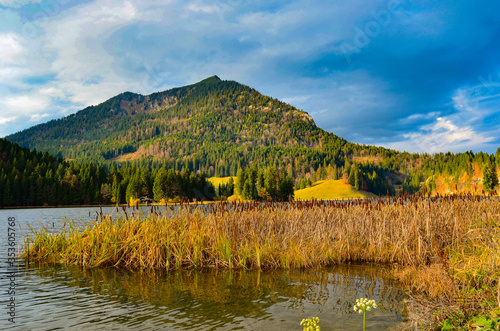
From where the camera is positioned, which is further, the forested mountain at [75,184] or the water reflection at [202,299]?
the forested mountain at [75,184]

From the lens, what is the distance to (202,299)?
9.12m

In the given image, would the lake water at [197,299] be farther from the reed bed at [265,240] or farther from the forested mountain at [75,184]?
the forested mountain at [75,184]

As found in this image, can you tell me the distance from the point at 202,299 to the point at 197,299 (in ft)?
0.49

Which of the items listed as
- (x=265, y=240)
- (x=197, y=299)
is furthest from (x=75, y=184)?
(x=197, y=299)

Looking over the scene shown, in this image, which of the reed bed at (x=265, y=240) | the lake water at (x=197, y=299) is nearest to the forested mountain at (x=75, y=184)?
the reed bed at (x=265, y=240)

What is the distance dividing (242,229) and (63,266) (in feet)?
27.2

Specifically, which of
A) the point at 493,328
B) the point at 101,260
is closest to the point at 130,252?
the point at 101,260

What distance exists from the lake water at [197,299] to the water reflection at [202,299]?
24 millimetres

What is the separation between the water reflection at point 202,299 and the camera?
735 cm

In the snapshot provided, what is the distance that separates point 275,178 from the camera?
13488cm

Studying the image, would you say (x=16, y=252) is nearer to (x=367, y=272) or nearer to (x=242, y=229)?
(x=242, y=229)

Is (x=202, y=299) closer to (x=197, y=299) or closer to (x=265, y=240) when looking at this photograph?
(x=197, y=299)

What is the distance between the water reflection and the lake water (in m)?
0.02

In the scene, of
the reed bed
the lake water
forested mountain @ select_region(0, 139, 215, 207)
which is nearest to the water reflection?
the lake water
